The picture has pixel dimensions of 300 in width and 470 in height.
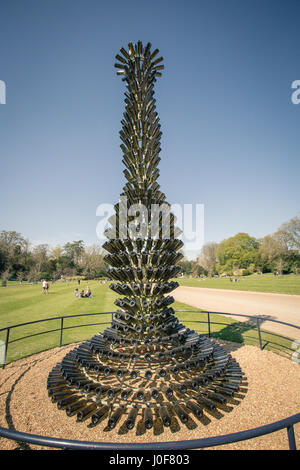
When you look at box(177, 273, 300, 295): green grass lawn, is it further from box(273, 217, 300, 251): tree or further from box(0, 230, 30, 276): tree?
box(0, 230, 30, 276): tree

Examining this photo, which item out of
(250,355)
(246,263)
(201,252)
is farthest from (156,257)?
(201,252)

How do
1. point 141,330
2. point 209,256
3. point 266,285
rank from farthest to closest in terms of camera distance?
point 209,256, point 266,285, point 141,330

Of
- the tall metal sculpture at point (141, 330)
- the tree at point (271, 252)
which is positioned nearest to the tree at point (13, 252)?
the tall metal sculpture at point (141, 330)

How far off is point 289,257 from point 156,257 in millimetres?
66375

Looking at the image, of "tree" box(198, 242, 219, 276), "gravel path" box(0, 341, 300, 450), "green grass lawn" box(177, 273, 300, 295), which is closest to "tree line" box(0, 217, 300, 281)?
"tree" box(198, 242, 219, 276)

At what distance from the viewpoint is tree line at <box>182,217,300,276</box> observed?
193 feet

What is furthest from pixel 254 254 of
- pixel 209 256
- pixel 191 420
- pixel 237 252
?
pixel 191 420

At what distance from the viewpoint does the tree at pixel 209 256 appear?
290 ft

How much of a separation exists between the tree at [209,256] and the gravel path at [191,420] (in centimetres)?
8253

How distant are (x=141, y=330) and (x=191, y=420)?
164cm

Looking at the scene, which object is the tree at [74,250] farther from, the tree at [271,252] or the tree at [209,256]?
the tree at [271,252]

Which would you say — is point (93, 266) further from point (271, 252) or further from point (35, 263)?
point (271, 252)

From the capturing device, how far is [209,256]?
93.8m

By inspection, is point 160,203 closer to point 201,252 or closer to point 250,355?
point 250,355
